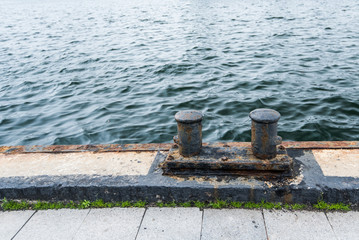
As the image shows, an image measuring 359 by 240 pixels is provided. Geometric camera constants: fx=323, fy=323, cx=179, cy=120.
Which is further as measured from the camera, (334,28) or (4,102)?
(334,28)

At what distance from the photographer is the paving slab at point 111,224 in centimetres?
311

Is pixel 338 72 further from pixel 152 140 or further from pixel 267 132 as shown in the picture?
pixel 267 132

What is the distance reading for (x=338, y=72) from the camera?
→ 9836 mm

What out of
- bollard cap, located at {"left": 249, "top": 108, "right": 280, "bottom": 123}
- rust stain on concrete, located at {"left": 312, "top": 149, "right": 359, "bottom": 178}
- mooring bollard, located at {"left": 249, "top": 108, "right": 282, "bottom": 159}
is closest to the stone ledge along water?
rust stain on concrete, located at {"left": 312, "top": 149, "right": 359, "bottom": 178}

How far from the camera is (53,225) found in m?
3.29

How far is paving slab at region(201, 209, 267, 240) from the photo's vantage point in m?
2.98

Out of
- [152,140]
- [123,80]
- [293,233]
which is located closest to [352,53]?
[123,80]

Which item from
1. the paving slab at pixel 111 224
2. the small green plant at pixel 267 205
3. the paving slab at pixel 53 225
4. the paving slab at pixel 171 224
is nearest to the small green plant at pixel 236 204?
the small green plant at pixel 267 205

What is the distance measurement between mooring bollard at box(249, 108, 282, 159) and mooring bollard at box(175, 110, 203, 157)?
60 cm

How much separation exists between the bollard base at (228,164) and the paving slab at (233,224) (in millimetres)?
429

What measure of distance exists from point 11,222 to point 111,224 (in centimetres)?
108

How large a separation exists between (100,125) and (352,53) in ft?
31.4

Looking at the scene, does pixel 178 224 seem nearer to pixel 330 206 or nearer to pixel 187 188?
pixel 187 188

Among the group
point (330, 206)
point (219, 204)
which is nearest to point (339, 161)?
point (330, 206)
